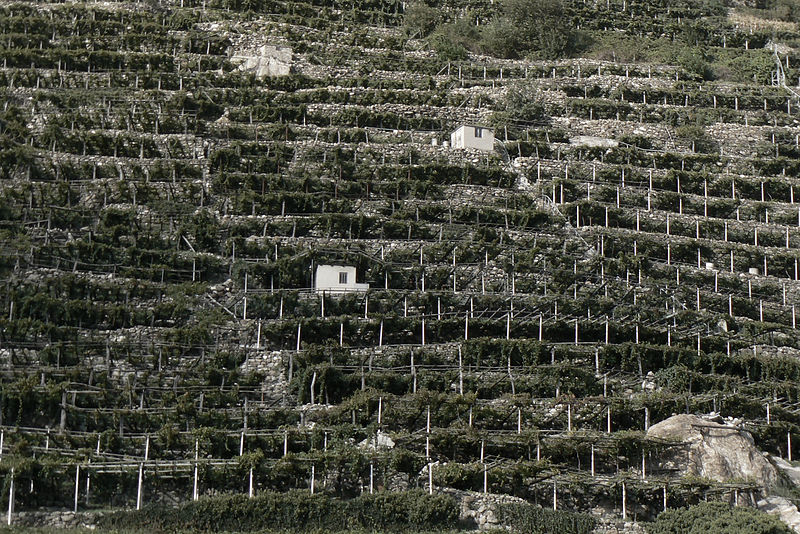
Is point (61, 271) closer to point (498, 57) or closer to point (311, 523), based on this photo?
point (311, 523)

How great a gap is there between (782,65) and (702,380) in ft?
92.8

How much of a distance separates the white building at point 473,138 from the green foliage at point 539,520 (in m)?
20.4

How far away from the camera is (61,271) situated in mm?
41438

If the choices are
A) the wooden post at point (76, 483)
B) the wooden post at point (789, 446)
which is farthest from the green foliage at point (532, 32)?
the wooden post at point (76, 483)

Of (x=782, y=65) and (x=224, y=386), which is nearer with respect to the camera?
(x=224, y=386)

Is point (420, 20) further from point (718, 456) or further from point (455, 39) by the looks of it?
point (718, 456)

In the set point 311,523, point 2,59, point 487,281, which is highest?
point 2,59

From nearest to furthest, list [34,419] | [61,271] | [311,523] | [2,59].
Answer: [311,523] → [34,419] → [61,271] → [2,59]

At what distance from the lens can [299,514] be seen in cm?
3266

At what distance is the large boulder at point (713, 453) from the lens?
118 feet

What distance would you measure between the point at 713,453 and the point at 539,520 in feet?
20.2

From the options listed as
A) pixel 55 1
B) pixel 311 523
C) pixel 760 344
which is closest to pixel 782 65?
pixel 760 344

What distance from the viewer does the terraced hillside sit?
35.6 metres

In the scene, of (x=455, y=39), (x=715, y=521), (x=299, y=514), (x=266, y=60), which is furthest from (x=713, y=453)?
(x=455, y=39)
